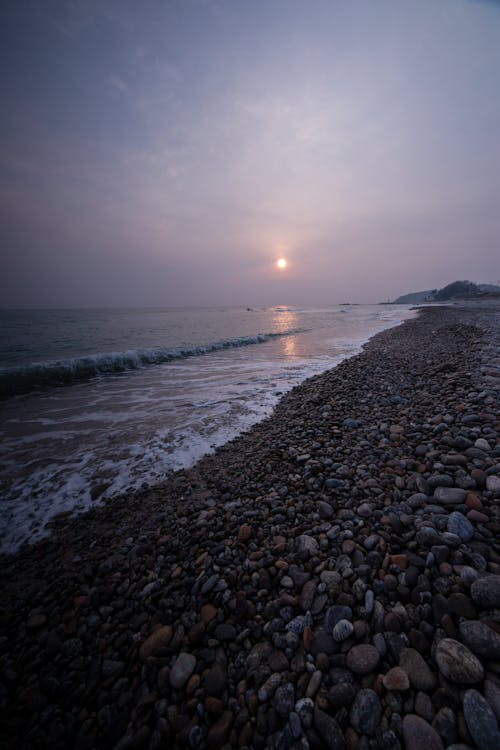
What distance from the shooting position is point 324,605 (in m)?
1.92

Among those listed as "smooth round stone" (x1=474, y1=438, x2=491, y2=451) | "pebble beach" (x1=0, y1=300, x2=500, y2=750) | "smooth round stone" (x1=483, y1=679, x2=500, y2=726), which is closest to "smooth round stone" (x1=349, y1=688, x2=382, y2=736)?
"pebble beach" (x1=0, y1=300, x2=500, y2=750)

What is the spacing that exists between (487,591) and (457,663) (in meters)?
0.48

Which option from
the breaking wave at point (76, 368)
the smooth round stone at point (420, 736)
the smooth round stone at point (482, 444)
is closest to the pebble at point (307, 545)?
the smooth round stone at point (420, 736)

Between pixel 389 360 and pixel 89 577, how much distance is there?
994 cm

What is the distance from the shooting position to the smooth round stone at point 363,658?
4.91 feet

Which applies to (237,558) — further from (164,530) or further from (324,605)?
(164,530)

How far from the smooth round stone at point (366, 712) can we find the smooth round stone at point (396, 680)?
0.28 feet

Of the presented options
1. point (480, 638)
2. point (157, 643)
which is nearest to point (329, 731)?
point (480, 638)

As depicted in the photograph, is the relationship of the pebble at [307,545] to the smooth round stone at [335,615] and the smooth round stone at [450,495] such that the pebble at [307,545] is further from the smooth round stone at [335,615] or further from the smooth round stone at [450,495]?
the smooth round stone at [450,495]

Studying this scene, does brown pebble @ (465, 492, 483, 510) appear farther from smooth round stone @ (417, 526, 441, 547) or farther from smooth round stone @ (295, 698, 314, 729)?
smooth round stone @ (295, 698, 314, 729)

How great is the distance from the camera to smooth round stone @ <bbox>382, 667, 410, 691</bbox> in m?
1.36

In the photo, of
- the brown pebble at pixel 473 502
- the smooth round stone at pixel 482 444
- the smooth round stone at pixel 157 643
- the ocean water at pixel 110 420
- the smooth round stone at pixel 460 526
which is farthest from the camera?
the ocean water at pixel 110 420

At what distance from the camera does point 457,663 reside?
1.37 metres

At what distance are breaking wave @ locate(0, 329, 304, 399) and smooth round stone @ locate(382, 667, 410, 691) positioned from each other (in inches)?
507
